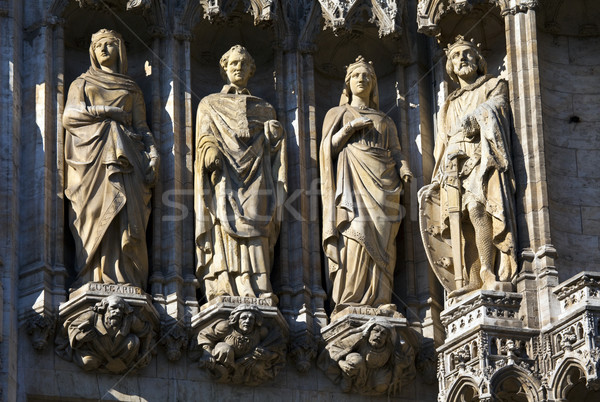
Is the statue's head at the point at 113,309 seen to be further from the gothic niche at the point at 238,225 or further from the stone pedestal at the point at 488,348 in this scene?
the stone pedestal at the point at 488,348

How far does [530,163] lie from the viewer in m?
22.1

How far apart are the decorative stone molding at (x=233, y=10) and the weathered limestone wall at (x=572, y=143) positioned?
2.84 m

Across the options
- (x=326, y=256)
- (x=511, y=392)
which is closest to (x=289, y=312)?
(x=326, y=256)

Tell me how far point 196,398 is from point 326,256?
2039mm

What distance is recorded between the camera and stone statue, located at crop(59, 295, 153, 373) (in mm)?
21500

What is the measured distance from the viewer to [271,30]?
77.6 ft

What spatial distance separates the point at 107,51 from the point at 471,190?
4.02 metres

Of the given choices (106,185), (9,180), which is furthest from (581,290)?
(9,180)

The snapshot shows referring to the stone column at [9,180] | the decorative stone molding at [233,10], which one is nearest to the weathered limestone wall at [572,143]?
the decorative stone molding at [233,10]

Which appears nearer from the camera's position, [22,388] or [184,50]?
[22,388]

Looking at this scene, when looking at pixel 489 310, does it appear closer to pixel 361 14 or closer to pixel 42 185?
pixel 361 14

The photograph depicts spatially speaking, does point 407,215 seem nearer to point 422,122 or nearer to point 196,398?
point 422,122

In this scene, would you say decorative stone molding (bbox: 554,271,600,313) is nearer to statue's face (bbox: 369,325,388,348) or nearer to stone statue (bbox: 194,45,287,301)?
statue's face (bbox: 369,325,388,348)

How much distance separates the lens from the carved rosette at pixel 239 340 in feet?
71.7
